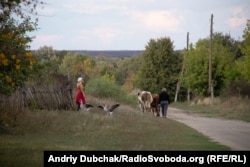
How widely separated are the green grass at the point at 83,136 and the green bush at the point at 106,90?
14.0 meters

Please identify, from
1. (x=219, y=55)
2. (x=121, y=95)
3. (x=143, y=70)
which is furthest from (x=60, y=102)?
(x=143, y=70)

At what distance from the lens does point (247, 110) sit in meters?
31.0

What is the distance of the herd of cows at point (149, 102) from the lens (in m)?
27.9

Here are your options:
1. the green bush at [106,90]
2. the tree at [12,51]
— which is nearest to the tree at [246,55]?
the green bush at [106,90]

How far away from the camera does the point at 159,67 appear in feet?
232

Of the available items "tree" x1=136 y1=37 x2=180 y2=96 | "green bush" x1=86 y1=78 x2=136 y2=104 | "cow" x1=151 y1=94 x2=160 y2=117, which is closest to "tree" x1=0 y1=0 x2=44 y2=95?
"cow" x1=151 y1=94 x2=160 y2=117

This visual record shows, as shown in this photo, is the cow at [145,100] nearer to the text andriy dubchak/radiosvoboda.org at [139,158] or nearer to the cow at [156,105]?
the cow at [156,105]

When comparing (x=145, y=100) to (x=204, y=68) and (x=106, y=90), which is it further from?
(x=204, y=68)

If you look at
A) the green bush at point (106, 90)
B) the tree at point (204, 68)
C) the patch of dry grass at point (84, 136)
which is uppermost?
the tree at point (204, 68)

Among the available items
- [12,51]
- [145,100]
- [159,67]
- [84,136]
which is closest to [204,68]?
[159,67]

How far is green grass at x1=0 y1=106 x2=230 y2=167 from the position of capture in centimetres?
1270

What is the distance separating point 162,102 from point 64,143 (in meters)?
13.2

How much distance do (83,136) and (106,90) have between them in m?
20.0

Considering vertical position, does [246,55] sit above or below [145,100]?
above
